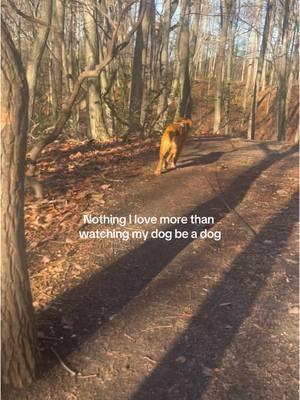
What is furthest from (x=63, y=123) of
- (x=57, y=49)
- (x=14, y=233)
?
(x=57, y=49)

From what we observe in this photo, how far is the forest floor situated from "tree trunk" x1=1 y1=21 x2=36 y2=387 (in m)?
0.19

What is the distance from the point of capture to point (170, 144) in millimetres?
7438

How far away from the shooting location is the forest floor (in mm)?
2986

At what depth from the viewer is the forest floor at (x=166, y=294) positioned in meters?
2.99

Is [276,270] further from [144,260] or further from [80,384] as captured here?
[80,384]

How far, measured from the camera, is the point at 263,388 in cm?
292

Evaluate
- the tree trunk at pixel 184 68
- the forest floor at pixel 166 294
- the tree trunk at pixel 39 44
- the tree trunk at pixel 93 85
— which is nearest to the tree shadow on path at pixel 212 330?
the forest floor at pixel 166 294

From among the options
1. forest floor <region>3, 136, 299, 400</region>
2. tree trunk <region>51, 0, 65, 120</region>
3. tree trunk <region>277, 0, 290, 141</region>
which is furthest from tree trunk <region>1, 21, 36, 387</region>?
tree trunk <region>277, 0, 290, 141</region>

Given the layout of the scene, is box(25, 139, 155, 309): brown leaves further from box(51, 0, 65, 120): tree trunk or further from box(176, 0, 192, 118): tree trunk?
box(176, 0, 192, 118): tree trunk

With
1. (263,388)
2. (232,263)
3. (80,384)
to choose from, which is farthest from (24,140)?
(232,263)

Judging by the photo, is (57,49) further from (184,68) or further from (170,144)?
(170,144)

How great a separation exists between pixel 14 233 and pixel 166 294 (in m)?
1.69

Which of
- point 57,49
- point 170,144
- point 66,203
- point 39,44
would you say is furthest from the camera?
point 57,49

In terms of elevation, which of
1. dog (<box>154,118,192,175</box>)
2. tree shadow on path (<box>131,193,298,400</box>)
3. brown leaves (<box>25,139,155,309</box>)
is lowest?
tree shadow on path (<box>131,193,298,400</box>)
